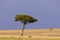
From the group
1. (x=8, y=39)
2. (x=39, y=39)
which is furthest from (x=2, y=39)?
(x=39, y=39)

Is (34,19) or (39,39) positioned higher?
(34,19)

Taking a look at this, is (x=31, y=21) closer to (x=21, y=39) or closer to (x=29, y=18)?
(x=29, y=18)

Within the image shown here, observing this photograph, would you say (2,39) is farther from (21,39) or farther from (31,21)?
(31,21)

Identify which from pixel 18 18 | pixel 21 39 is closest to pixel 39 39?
pixel 21 39

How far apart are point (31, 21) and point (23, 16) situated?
2595 mm

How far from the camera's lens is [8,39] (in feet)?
55.9

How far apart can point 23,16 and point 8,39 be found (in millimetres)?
38056

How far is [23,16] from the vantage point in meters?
55.0

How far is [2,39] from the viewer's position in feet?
57.4

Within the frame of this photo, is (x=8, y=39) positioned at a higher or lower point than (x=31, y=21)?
lower

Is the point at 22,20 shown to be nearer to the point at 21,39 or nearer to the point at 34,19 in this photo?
the point at 34,19

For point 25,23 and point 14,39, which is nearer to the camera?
point 14,39

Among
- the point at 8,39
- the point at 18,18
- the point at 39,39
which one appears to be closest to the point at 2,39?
the point at 8,39

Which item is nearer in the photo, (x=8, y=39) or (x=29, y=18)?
(x=8, y=39)
